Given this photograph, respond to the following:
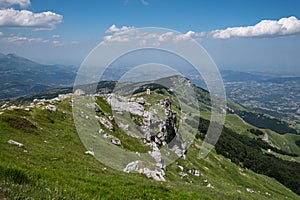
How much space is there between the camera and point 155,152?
72.1m

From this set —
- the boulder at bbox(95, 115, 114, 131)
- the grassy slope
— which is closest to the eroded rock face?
the boulder at bbox(95, 115, 114, 131)

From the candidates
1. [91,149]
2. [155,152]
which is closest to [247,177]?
[155,152]

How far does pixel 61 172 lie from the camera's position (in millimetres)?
18828

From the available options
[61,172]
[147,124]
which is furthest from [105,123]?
[61,172]

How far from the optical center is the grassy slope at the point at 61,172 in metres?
9.66

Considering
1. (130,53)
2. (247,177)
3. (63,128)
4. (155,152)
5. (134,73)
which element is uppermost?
(130,53)

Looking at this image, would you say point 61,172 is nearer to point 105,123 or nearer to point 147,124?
point 105,123

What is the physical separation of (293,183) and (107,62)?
188244mm

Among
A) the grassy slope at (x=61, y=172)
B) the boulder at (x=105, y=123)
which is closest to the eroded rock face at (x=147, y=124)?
the boulder at (x=105, y=123)

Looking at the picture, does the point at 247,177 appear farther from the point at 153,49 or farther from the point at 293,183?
the point at 153,49

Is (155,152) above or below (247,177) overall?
above

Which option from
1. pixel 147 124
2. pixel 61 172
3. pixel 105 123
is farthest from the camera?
pixel 147 124

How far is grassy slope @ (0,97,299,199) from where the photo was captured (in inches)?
380

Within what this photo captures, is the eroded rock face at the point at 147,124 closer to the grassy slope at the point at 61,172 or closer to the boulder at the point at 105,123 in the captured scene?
the boulder at the point at 105,123
